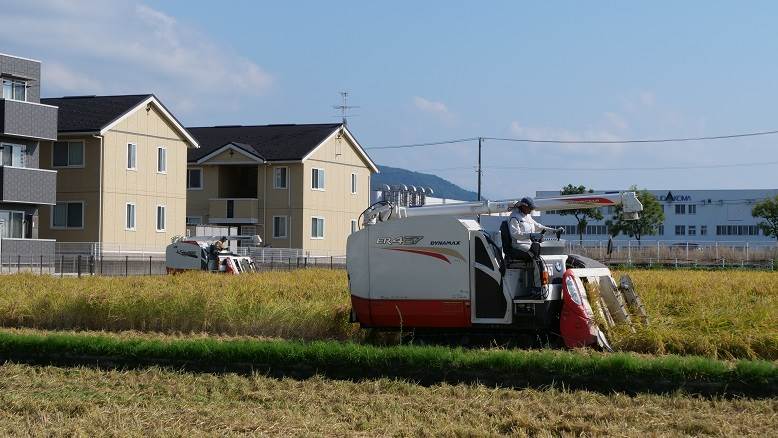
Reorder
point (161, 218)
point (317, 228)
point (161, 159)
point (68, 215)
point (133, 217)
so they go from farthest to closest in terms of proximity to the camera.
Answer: point (317, 228), point (161, 159), point (161, 218), point (133, 217), point (68, 215)

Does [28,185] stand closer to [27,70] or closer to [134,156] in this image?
[27,70]

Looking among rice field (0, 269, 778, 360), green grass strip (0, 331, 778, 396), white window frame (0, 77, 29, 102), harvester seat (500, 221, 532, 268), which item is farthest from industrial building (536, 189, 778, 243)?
green grass strip (0, 331, 778, 396)

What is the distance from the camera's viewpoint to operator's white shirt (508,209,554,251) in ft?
52.0

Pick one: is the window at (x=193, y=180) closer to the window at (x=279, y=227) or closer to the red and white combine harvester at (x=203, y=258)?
the window at (x=279, y=227)

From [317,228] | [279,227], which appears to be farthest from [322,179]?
[279,227]

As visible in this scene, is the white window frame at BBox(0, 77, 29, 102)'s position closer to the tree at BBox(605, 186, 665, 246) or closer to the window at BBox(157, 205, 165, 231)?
the window at BBox(157, 205, 165, 231)

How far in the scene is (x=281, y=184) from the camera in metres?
56.4

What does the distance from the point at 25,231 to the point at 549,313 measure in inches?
1268

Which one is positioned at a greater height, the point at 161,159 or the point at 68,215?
the point at 161,159

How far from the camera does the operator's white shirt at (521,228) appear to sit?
15844mm

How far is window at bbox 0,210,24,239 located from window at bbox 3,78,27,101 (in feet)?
14.9

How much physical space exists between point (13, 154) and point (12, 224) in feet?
9.12

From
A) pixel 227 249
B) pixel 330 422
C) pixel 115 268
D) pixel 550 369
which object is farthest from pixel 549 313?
pixel 115 268

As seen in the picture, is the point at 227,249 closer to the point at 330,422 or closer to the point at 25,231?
the point at 25,231
